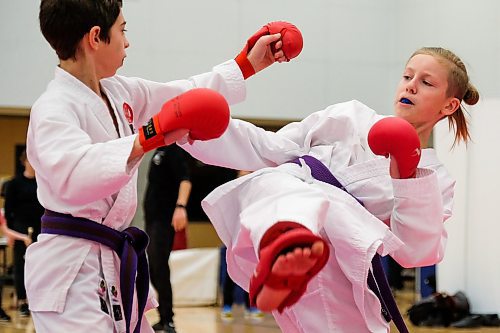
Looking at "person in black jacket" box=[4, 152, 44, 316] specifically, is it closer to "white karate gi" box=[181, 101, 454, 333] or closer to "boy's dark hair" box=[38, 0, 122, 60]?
"white karate gi" box=[181, 101, 454, 333]

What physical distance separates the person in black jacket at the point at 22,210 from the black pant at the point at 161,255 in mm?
1635

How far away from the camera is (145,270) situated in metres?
2.44

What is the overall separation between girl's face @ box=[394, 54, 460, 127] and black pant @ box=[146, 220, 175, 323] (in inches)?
134

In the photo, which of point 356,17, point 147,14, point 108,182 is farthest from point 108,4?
point 356,17

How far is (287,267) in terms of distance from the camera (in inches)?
73.0

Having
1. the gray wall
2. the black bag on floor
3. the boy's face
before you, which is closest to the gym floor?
the black bag on floor

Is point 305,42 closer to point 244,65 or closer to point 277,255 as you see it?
point 244,65

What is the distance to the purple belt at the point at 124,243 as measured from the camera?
2.22 meters

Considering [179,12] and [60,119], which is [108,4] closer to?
[60,119]

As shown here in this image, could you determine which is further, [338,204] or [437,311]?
[437,311]

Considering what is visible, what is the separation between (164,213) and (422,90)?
3.52 metres

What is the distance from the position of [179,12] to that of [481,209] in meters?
4.23

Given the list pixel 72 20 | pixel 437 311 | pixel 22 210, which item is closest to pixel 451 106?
pixel 72 20

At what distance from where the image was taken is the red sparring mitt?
9.00ft
